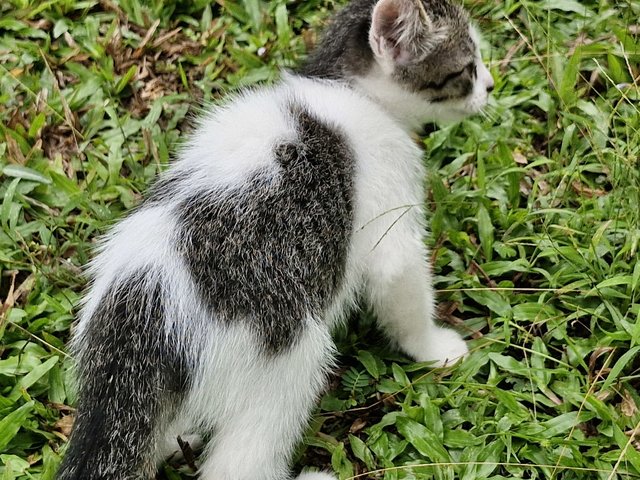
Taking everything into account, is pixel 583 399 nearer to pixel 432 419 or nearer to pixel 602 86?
pixel 432 419

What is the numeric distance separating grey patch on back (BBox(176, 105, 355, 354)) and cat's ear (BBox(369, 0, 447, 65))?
569mm

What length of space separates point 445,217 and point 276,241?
4.50 feet

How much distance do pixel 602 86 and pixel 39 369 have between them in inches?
132

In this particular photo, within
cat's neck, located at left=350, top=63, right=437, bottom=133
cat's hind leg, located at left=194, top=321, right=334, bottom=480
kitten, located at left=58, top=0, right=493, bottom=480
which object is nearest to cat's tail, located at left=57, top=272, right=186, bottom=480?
kitten, located at left=58, top=0, right=493, bottom=480

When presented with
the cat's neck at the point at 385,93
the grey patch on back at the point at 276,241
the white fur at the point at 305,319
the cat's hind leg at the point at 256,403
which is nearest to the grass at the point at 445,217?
the white fur at the point at 305,319

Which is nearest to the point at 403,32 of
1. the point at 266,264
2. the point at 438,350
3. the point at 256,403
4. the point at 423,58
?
the point at 423,58

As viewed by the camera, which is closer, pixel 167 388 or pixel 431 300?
pixel 167 388

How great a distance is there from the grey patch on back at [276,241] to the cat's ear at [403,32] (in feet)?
1.87

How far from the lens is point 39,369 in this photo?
3.67 metres

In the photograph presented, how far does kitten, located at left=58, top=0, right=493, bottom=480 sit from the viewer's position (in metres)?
2.98

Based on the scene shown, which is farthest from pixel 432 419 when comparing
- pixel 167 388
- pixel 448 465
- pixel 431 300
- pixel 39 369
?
pixel 39 369

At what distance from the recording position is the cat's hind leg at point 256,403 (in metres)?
3.05

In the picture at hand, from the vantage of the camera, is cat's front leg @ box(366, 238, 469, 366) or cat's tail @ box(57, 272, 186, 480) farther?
cat's front leg @ box(366, 238, 469, 366)

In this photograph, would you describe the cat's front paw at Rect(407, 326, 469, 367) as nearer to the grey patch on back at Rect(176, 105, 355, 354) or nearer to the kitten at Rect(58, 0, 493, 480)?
the kitten at Rect(58, 0, 493, 480)
